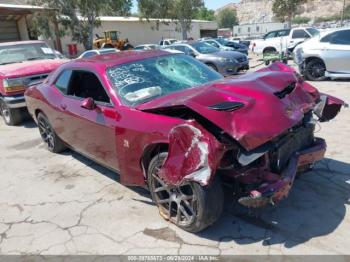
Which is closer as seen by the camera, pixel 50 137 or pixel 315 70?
pixel 50 137

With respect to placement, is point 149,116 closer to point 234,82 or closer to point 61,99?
point 234,82

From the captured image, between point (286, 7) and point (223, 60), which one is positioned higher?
point (286, 7)

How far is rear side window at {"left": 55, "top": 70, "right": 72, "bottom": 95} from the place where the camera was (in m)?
5.29

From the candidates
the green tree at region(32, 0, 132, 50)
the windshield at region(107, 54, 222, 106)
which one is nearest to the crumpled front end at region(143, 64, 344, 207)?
the windshield at region(107, 54, 222, 106)

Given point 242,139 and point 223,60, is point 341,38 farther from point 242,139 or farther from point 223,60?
point 242,139

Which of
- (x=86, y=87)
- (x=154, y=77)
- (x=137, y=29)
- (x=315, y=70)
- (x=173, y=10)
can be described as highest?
(x=173, y=10)

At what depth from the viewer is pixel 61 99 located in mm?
5320

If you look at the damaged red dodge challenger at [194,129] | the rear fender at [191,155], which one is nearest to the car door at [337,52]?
the damaged red dodge challenger at [194,129]

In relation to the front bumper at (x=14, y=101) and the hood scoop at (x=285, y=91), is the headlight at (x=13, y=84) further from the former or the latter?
the hood scoop at (x=285, y=91)

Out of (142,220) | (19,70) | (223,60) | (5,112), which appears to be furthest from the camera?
(223,60)

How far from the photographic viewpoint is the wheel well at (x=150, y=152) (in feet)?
11.7

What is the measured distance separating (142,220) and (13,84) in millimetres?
5803

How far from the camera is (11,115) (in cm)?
866

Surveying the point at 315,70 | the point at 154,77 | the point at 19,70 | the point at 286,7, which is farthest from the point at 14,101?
the point at 286,7
